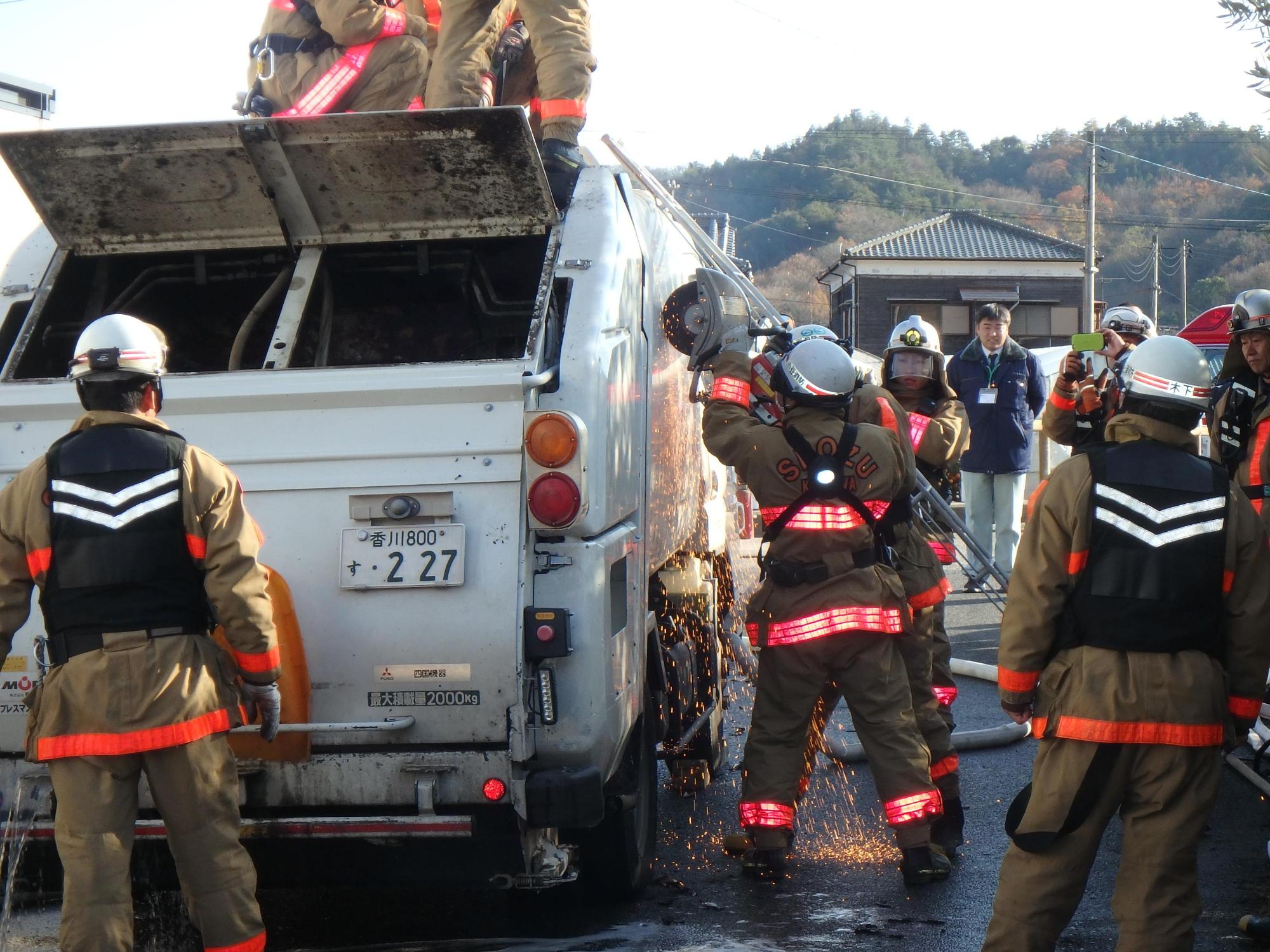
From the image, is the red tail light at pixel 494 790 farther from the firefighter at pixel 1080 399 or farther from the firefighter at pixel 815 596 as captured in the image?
the firefighter at pixel 1080 399

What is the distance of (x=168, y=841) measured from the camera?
3551mm

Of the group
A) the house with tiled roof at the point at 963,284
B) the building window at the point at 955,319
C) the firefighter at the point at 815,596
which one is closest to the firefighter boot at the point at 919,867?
the firefighter at the point at 815,596

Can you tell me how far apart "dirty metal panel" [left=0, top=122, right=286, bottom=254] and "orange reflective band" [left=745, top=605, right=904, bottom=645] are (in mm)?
2154

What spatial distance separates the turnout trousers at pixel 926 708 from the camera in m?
5.30

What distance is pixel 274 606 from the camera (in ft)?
12.2

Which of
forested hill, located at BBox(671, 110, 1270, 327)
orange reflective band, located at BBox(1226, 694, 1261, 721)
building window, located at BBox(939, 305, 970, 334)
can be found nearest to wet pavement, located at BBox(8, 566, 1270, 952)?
orange reflective band, located at BBox(1226, 694, 1261, 721)

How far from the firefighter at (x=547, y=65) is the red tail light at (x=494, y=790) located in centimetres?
195

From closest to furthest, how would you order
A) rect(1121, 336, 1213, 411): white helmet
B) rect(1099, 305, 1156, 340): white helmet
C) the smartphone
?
rect(1121, 336, 1213, 411): white helmet, the smartphone, rect(1099, 305, 1156, 340): white helmet

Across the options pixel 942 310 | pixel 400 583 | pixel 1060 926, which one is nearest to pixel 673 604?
pixel 400 583

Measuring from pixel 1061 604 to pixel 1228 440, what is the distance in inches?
86.5

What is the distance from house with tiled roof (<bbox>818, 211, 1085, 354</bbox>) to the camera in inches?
1614

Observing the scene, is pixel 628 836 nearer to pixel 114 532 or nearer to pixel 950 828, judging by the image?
pixel 950 828

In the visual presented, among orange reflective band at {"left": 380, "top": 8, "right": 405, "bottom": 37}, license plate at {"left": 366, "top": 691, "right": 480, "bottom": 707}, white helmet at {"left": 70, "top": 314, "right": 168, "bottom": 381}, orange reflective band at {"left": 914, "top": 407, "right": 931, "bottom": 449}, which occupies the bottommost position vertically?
license plate at {"left": 366, "top": 691, "right": 480, "bottom": 707}

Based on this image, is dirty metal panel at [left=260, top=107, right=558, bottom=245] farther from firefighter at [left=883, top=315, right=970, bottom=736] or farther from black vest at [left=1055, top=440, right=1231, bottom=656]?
firefighter at [left=883, top=315, right=970, bottom=736]
